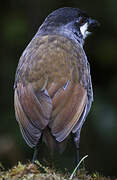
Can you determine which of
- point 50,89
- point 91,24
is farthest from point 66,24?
point 50,89

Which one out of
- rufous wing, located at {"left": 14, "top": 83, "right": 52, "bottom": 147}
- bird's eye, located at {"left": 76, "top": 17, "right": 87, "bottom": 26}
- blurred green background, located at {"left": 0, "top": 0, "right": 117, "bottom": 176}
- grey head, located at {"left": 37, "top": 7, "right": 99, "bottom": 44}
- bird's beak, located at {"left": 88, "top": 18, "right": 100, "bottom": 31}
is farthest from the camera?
blurred green background, located at {"left": 0, "top": 0, "right": 117, "bottom": 176}

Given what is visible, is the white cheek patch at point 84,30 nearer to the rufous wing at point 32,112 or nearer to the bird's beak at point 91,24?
the bird's beak at point 91,24

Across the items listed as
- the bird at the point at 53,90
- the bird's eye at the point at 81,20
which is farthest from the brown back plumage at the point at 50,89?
the bird's eye at the point at 81,20

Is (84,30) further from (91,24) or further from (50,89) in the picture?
(50,89)

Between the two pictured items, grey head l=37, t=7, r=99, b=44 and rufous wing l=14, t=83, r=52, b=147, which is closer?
rufous wing l=14, t=83, r=52, b=147

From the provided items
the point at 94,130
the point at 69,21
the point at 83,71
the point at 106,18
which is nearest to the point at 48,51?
the point at 83,71

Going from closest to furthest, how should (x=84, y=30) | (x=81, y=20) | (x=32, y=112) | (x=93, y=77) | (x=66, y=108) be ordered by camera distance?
1. (x=32, y=112)
2. (x=66, y=108)
3. (x=81, y=20)
4. (x=84, y=30)
5. (x=93, y=77)

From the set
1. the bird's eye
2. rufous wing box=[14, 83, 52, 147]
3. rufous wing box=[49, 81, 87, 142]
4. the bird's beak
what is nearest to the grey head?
the bird's eye

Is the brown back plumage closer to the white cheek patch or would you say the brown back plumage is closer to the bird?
the bird
